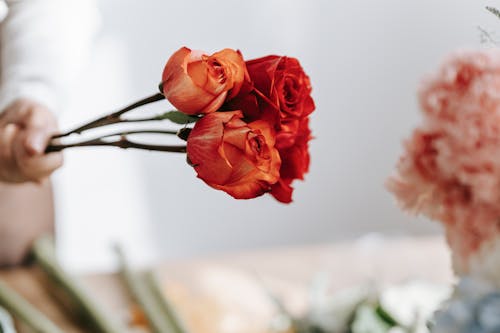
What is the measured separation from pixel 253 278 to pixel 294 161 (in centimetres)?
47

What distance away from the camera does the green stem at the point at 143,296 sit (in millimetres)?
585

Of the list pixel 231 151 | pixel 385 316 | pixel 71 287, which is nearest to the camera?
pixel 231 151

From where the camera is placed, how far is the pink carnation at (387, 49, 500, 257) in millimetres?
237

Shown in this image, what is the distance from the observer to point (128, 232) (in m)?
0.98

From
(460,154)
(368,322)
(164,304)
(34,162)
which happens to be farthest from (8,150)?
(164,304)

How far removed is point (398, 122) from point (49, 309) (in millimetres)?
335

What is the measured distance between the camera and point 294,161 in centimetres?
21

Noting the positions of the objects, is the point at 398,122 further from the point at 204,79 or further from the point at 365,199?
the point at 204,79

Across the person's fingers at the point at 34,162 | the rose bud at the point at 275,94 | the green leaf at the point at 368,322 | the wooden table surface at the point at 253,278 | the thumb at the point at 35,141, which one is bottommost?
the wooden table surface at the point at 253,278

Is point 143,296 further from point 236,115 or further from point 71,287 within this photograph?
point 236,115

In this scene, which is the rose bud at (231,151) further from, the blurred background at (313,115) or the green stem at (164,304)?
the green stem at (164,304)

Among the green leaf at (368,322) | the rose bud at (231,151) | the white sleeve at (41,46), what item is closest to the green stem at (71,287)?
the green leaf at (368,322)

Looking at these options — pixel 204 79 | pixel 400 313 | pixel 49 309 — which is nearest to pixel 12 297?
pixel 49 309

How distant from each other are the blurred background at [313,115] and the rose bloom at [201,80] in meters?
0.03
